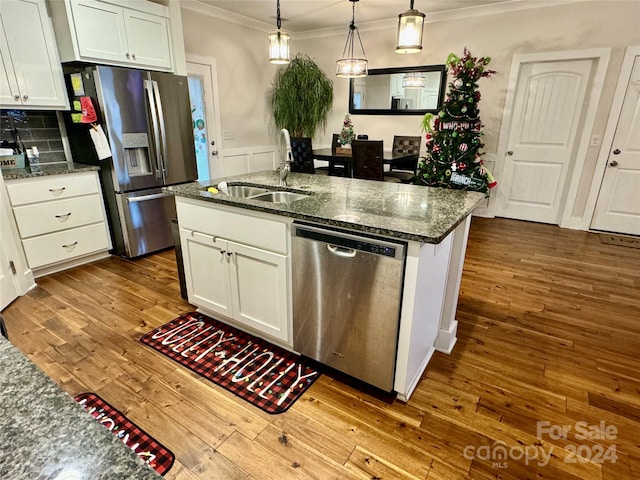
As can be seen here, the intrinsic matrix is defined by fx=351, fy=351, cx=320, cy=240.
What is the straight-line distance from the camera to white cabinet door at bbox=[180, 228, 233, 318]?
2236mm

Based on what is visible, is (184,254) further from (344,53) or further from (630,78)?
(630,78)

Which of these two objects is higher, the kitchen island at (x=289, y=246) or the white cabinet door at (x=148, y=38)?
the white cabinet door at (x=148, y=38)

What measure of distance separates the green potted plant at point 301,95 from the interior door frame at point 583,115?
267 centimetres

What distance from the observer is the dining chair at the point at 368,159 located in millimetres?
4027

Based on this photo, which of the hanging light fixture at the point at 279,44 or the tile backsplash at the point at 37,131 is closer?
the hanging light fixture at the point at 279,44

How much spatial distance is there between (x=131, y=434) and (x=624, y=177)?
17.8 ft

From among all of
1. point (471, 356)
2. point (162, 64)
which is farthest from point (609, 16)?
point (162, 64)

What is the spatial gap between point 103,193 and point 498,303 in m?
3.77

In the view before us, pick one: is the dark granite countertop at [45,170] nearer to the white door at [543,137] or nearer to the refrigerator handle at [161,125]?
the refrigerator handle at [161,125]

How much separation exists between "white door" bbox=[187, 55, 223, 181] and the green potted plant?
1156 mm

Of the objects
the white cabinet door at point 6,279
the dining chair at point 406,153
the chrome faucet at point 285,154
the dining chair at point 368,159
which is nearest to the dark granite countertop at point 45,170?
the white cabinet door at point 6,279

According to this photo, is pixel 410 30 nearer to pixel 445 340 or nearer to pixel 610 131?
pixel 445 340
